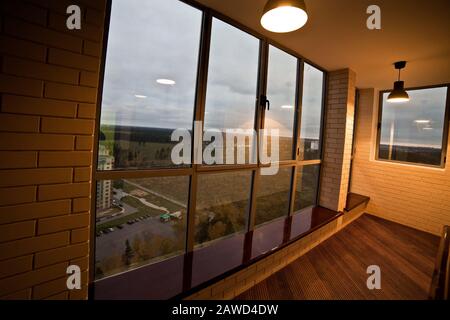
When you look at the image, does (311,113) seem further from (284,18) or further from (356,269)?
(284,18)

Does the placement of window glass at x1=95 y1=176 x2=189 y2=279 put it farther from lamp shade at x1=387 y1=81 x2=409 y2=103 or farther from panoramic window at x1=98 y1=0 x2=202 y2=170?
lamp shade at x1=387 y1=81 x2=409 y2=103

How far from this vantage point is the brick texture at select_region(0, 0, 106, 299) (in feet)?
3.08

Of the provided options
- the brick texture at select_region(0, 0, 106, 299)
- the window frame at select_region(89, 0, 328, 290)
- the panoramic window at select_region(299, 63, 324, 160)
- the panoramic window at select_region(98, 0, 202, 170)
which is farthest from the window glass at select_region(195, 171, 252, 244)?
the panoramic window at select_region(299, 63, 324, 160)

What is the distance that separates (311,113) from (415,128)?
7.42 ft

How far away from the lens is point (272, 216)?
2.89 m

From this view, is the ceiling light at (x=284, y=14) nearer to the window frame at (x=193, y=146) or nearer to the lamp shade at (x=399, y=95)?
the window frame at (x=193, y=146)

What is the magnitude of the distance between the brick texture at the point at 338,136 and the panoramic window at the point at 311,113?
0.48 feet

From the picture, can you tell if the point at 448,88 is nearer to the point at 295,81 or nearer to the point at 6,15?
the point at 295,81

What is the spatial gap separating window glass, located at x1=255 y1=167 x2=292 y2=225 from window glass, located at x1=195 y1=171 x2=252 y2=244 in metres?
0.21

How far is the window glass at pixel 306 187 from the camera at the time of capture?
3.26 meters

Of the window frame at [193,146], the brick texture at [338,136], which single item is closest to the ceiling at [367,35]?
the window frame at [193,146]

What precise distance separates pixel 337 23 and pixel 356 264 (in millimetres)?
2580

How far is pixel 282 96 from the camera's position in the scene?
2.81m

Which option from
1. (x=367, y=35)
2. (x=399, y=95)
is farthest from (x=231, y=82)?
(x=399, y=95)
